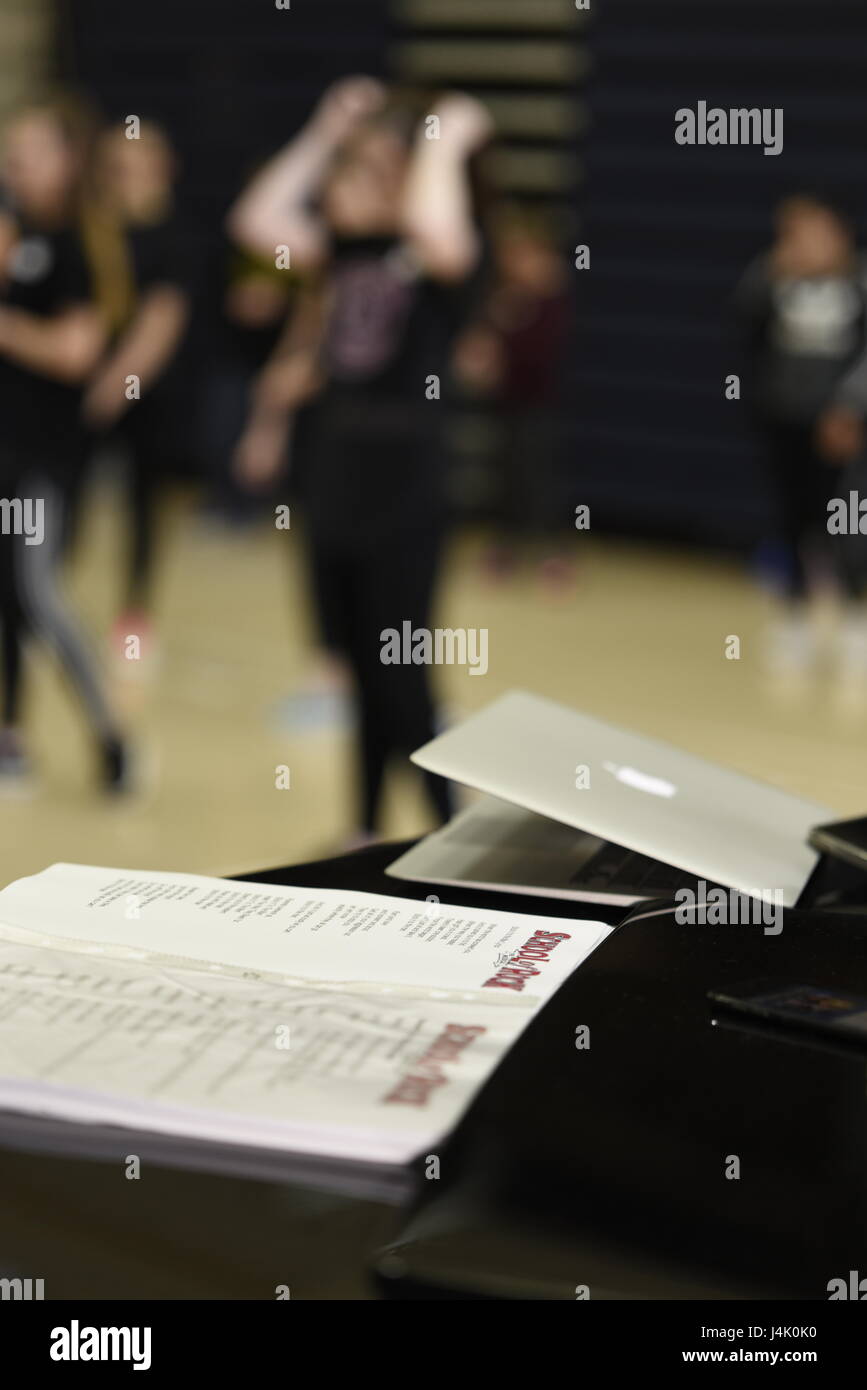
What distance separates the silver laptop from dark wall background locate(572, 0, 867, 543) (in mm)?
4951

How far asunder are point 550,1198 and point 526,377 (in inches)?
218

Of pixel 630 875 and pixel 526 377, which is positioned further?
pixel 526 377

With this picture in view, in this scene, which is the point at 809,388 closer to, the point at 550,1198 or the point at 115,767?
the point at 115,767

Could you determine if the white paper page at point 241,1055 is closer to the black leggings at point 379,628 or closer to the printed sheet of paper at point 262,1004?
the printed sheet of paper at point 262,1004

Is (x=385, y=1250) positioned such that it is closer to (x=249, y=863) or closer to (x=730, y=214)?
(x=249, y=863)

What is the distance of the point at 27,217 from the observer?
10.6 feet

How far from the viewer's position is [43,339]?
3.20 m
